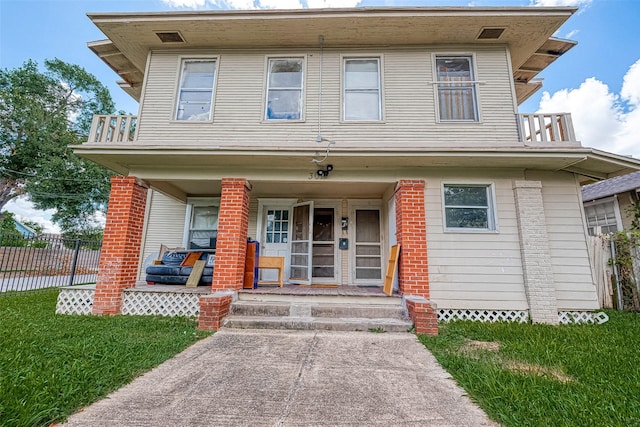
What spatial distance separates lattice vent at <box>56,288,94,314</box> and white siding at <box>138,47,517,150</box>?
3.26 metres

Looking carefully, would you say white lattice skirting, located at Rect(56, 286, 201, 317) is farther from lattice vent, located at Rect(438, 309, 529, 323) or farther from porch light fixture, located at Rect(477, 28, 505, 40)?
porch light fixture, located at Rect(477, 28, 505, 40)

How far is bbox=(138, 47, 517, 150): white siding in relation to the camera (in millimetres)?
5691

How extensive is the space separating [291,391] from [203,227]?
6016 millimetres

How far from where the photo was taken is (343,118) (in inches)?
230

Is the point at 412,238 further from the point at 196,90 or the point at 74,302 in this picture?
the point at 74,302

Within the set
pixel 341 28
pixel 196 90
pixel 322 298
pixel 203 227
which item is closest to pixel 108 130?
pixel 196 90

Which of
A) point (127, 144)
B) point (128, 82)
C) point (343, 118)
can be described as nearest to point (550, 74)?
point (343, 118)

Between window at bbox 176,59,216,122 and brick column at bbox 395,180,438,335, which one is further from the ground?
window at bbox 176,59,216,122

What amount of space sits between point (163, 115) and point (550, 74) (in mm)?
9431

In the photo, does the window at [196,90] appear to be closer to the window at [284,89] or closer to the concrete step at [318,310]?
the window at [284,89]

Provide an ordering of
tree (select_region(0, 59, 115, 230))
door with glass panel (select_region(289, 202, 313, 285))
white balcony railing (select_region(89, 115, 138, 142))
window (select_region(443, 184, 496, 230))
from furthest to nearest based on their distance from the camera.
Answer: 1. tree (select_region(0, 59, 115, 230))
2. door with glass panel (select_region(289, 202, 313, 285))
3. white balcony railing (select_region(89, 115, 138, 142))
4. window (select_region(443, 184, 496, 230))

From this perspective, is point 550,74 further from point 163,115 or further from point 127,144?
point 127,144

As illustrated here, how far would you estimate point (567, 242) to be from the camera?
541 centimetres

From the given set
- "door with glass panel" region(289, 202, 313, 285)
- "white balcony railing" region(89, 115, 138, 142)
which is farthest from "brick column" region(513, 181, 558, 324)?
"white balcony railing" region(89, 115, 138, 142)
